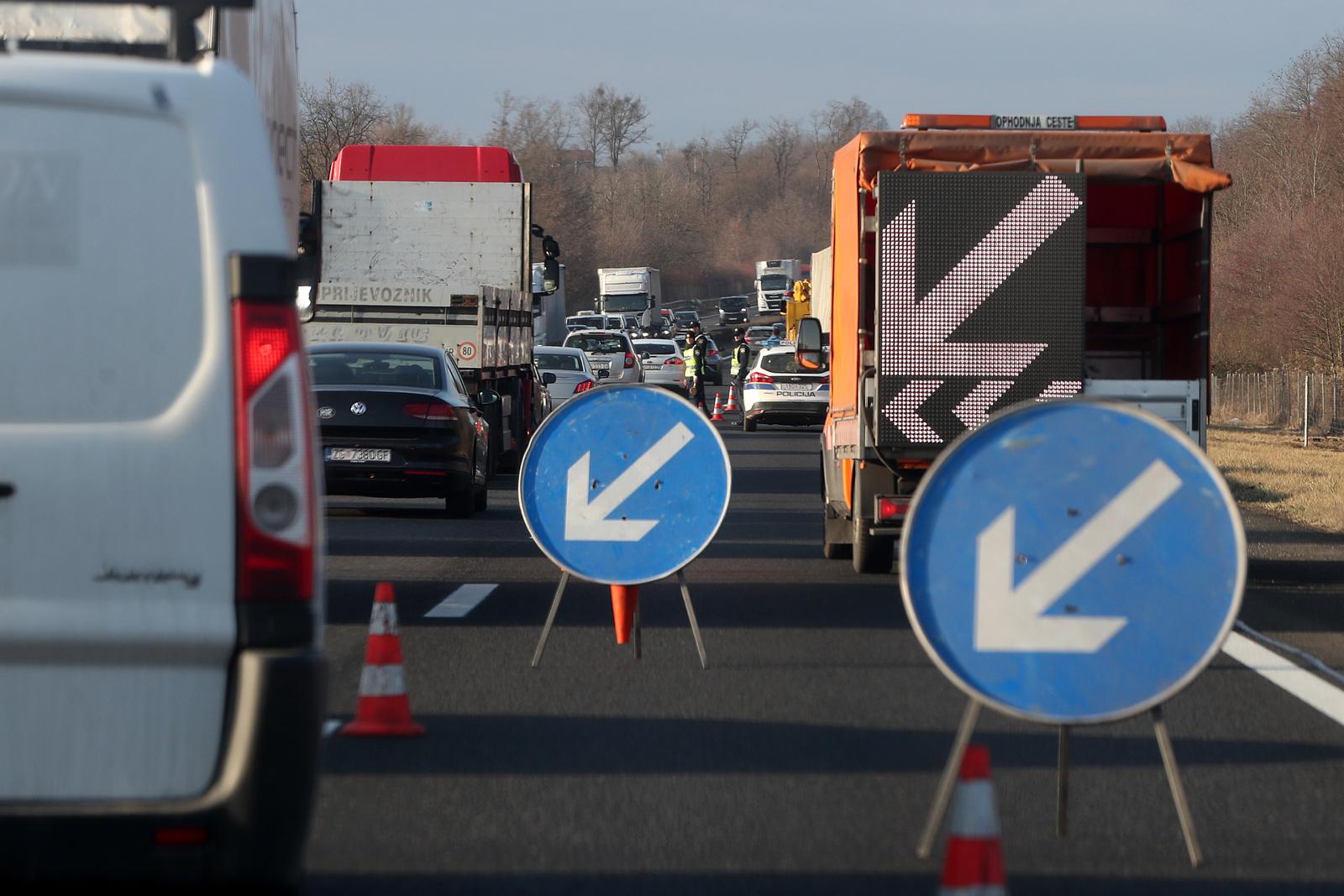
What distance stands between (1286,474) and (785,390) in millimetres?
11396

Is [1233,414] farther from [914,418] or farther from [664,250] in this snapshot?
[664,250]

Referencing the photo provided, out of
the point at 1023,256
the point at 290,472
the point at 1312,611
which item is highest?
the point at 1023,256

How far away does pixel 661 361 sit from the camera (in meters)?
52.2

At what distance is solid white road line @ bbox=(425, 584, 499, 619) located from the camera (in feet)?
36.1

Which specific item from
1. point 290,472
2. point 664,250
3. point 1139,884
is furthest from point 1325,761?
point 664,250

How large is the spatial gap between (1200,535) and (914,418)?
Answer: 6248 mm

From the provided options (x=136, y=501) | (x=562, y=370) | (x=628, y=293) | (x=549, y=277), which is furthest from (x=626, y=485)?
(x=628, y=293)

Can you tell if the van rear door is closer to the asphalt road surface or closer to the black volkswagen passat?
the asphalt road surface

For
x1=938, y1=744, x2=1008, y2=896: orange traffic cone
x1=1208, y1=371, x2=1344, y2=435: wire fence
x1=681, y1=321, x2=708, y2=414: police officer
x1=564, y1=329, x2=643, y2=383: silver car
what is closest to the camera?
x1=938, y1=744, x2=1008, y2=896: orange traffic cone

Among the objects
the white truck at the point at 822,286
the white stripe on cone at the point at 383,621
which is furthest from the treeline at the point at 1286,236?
the white stripe on cone at the point at 383,621

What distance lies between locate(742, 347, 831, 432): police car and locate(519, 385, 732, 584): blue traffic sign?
25.3 meters

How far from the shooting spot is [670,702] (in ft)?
26.7

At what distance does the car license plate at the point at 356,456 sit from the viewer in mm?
16969

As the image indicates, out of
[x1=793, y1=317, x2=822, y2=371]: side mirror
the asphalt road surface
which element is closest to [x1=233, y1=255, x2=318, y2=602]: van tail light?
the asphalt road surface
